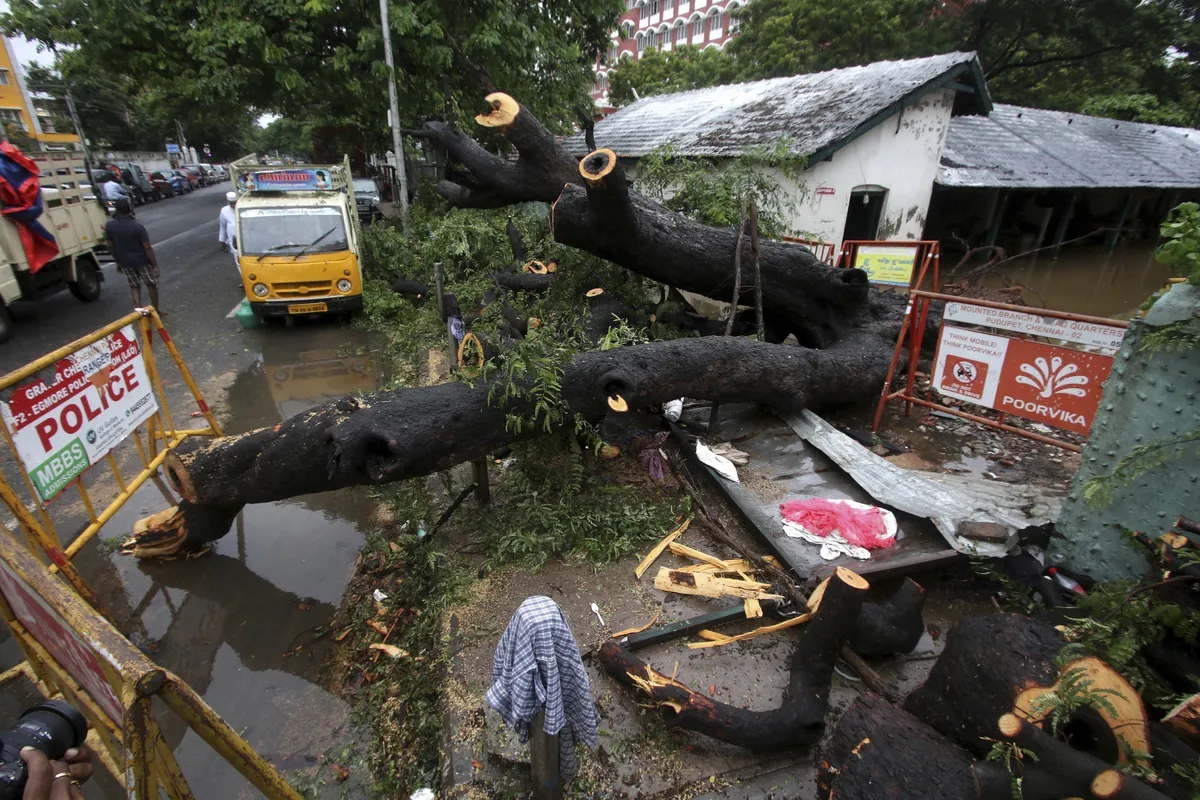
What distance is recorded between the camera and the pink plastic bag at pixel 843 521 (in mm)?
4113

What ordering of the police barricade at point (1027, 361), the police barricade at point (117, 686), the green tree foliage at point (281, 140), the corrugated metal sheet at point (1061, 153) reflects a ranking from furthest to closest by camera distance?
the green tree foliage at point (281, 140) → the corrugated metal sheet at point (1061, 153) → the police barricade at point (1027, 361) → the police barricade at point (117, 686)

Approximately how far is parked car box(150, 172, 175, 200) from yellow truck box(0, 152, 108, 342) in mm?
20440

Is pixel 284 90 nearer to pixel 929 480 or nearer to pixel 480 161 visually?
pixel 480 161

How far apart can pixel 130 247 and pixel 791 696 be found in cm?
1095

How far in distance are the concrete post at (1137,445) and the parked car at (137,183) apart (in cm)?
3245

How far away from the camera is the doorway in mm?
11365

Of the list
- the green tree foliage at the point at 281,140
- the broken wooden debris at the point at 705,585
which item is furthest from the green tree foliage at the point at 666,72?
the broken wooden debris at the point at 705,585

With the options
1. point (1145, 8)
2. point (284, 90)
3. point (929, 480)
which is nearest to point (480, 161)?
point (929, 480)

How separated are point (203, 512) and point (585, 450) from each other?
3038 mm

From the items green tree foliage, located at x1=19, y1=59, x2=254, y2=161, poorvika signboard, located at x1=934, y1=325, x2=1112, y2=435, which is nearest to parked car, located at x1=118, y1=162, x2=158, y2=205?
green tree foliage, located at x1=19, y1=59, x2=254, y2=161

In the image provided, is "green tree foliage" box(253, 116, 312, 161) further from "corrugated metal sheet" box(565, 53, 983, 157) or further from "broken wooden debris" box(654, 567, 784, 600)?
"broken wooden debris" box(654, 567, 784, 600)

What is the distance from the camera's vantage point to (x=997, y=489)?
464 centimetres

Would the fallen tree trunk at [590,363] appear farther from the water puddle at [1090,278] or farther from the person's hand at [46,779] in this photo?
the water puddle at [1090,278]

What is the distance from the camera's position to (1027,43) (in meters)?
21.8
